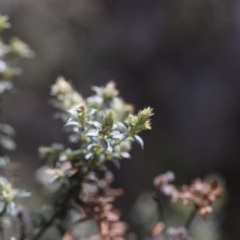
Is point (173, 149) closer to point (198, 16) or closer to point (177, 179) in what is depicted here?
point (177, 179)

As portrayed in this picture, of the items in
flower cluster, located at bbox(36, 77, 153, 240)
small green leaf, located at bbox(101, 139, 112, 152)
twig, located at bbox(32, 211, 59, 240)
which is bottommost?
small green leaf, located at bbox(101, 139, 112, 152)

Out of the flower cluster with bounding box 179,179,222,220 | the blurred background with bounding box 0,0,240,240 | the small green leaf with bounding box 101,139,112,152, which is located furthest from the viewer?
the blurred background with bounding box 0,0,240,240

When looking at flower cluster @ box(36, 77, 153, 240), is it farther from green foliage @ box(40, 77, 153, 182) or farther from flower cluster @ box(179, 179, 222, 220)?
flower cluster @ box(179, 179, 222, 220)

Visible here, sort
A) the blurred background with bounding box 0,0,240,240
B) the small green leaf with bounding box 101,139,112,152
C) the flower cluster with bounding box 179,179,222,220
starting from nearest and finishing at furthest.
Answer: the small green leaf with bounding box 101,139,112,152 < the flower cluster with bounding box 179,179,222,220 < the blurred background with bounding box 0,0,240,240

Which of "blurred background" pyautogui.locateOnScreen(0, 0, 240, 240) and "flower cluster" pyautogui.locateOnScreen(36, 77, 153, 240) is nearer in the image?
"flower cluster" pyautogui.locateOnScreen(36, 77, 153, 240)

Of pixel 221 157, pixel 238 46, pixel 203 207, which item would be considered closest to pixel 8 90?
pixel 203 207

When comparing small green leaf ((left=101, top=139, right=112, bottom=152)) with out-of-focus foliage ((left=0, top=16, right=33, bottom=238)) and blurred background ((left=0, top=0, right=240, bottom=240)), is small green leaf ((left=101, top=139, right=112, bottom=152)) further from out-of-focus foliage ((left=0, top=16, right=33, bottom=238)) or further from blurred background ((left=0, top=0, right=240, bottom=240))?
blurred background ((left=0, top=0, right=240, bottom=240))

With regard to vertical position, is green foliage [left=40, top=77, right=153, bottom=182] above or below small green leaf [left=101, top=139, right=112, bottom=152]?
above

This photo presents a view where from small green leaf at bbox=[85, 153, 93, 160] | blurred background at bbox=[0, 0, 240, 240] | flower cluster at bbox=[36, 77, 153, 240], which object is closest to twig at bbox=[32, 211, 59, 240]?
flower cluster at bbox=[36, 77, 153, 240]
